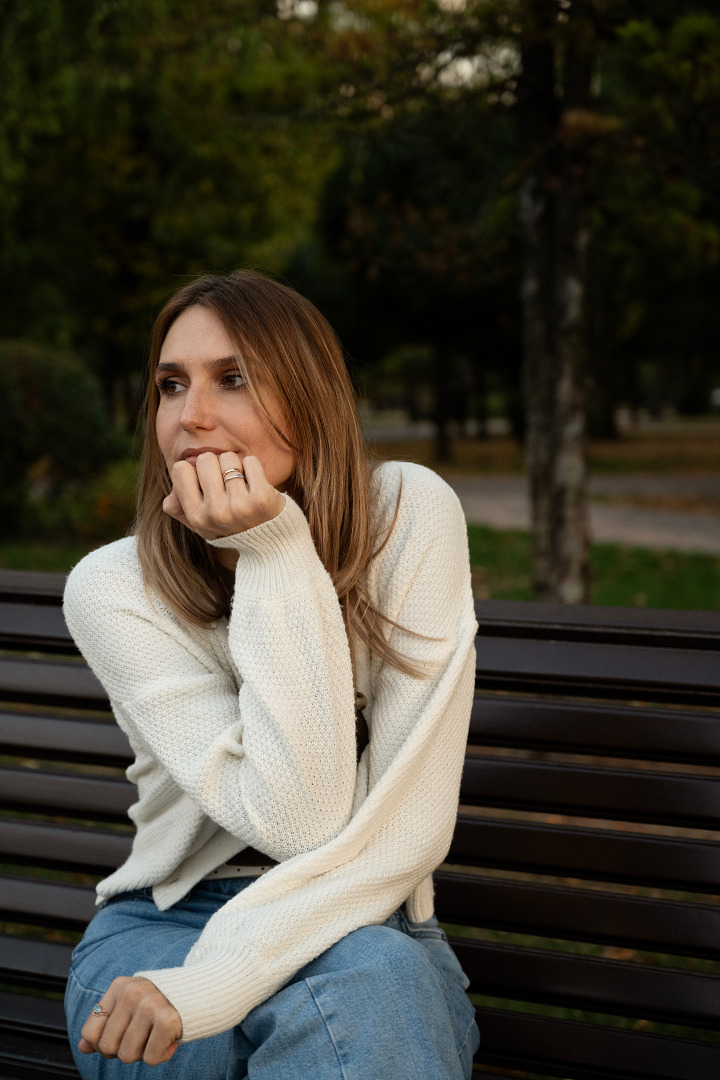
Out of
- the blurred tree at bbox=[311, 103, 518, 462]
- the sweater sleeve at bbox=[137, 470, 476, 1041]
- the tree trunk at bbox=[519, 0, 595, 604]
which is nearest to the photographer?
the sweater sleeve at bbox=[137, 470, 476, 1041]

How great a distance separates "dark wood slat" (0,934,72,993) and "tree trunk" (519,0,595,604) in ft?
11.4

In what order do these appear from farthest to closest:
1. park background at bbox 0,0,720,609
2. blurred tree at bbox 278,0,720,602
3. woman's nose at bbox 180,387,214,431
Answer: park background at bbox 0,0,720,609 → blurred tree at bbox 278,0,720,602 → woman's nose at bbox 180,387,214,431

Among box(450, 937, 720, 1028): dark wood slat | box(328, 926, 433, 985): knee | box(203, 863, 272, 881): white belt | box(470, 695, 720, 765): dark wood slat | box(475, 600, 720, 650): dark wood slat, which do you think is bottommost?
box(450, 937, 720, 1028): dark wood slat

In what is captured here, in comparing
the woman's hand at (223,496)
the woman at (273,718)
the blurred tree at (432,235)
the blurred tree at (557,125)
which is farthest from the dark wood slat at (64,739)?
the blurred tree at (432,235)

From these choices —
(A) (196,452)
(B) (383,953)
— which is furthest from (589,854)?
(A) (196,452)

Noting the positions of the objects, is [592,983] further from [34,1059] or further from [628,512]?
[628,512]

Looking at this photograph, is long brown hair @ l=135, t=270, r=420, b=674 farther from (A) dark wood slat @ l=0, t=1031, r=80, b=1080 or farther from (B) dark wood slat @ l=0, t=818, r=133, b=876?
(A) dark wood slat @ l=0, t=1031, r=80, b=1080

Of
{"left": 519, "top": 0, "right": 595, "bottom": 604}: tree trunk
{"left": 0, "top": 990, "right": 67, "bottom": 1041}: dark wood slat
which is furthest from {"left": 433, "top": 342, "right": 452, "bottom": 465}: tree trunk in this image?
{"left": 0, "top": 990, "right": 67, "bottom": 1041}: dark wood slat

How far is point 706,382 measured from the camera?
158 ft

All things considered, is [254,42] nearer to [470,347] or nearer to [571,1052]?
[571,1052]

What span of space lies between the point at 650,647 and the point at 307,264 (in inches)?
858

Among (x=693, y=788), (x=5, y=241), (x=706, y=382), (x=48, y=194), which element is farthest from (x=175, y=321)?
(x=706, y=382)

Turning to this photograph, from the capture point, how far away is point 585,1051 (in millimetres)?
2203

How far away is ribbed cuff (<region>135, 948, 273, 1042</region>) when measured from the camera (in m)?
1.56
